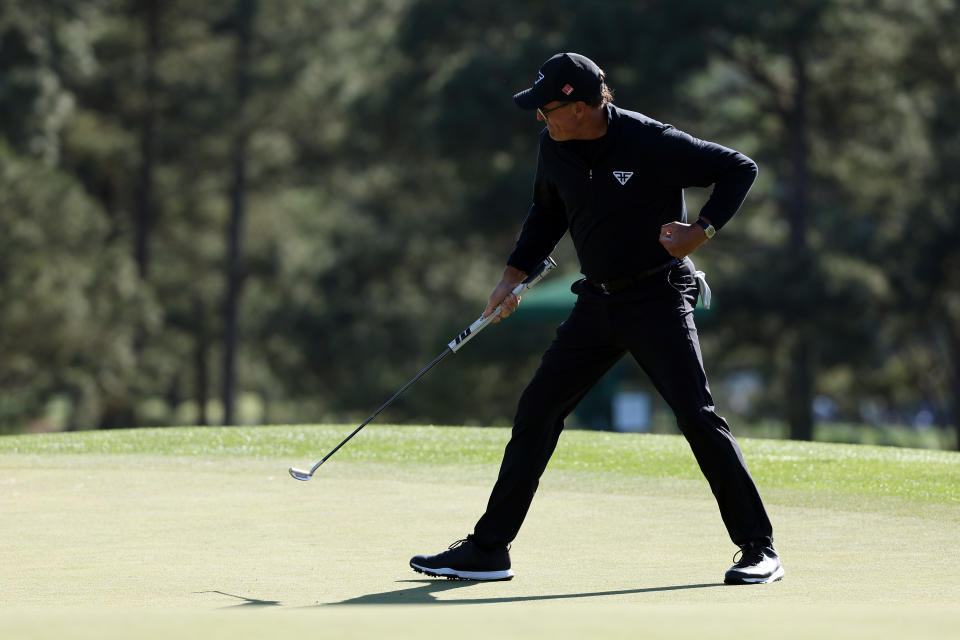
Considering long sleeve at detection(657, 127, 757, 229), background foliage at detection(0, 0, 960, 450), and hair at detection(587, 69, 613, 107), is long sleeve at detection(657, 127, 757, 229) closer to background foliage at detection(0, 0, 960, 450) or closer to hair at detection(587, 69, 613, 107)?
hair at detection(587, 69, 613, 107)

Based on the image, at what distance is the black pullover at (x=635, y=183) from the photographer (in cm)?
518

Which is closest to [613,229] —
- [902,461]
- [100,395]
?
[902,461]

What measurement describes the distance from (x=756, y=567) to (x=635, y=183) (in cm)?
144

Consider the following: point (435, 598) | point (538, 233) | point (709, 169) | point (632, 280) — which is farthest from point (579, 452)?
point (435, 598)

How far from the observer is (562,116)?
204 inches

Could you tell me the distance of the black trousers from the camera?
519 cm

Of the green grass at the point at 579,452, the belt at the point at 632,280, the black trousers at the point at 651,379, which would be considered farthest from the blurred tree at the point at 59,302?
the belt at the point at 632,280

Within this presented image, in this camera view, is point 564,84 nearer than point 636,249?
Yes

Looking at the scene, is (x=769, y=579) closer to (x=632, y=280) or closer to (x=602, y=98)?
(x=632, y=280)

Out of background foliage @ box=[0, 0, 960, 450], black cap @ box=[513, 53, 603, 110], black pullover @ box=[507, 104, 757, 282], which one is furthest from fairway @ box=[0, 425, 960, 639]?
background foliage @ box=[0, 0, 960, 450]

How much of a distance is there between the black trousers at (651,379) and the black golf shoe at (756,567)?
6 centimetres

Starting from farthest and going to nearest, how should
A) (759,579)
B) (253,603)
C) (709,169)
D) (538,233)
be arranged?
(538,233) → (709,169) → (759,579) → (253,603)

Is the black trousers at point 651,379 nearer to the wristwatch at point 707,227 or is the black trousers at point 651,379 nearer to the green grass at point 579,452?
the wristwatch at point 707,227

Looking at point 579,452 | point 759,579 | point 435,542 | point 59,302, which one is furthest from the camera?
point 59,302
